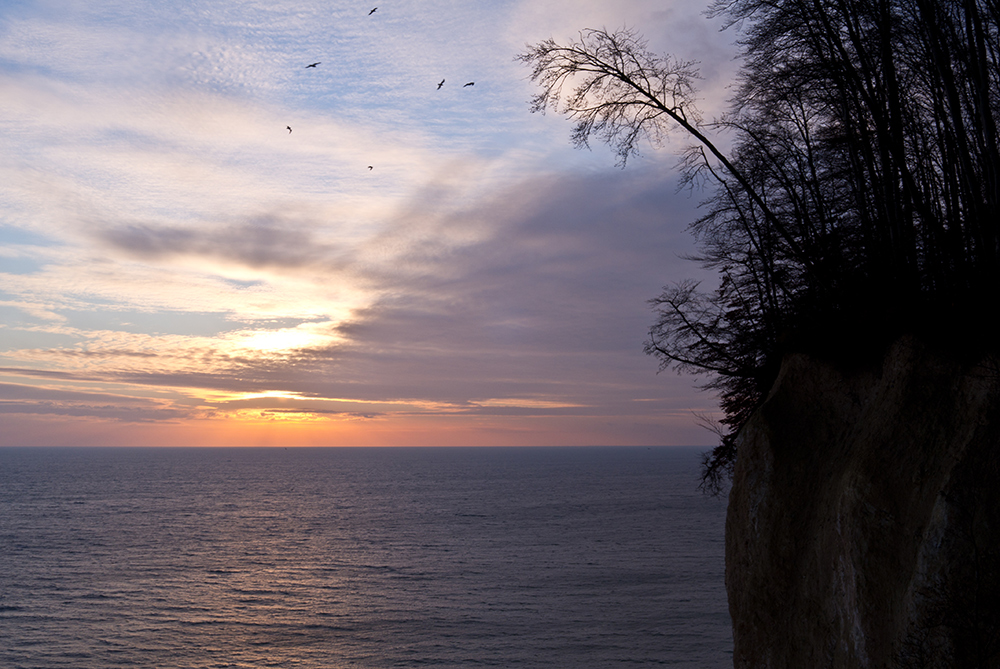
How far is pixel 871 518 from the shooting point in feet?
25.2

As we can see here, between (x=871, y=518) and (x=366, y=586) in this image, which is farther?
(x=366, y=586)

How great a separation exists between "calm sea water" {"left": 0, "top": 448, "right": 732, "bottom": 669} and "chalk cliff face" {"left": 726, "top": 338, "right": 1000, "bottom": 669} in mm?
26858

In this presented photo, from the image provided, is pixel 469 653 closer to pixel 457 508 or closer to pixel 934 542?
pixel 934 542

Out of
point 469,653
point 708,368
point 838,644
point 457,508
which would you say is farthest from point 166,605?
point 457,508

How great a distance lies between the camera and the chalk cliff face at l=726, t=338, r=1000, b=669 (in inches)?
261

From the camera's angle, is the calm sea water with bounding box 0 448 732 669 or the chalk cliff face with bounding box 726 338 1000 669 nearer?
the chalk cliff face with bounding box 726 338 1000 669

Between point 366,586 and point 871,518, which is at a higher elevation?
point 871,518

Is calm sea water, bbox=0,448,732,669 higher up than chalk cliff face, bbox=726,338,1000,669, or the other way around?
chalk cliff face, bbox=726,338,1000,669

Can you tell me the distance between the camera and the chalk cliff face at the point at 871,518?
6.63 m

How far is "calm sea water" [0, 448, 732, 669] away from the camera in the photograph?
35.4m

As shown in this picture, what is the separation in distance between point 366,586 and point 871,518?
48.7 m

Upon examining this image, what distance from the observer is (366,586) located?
50.7 metres

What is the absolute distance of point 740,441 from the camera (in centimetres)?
1042

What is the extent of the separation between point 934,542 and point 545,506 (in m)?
96.6
